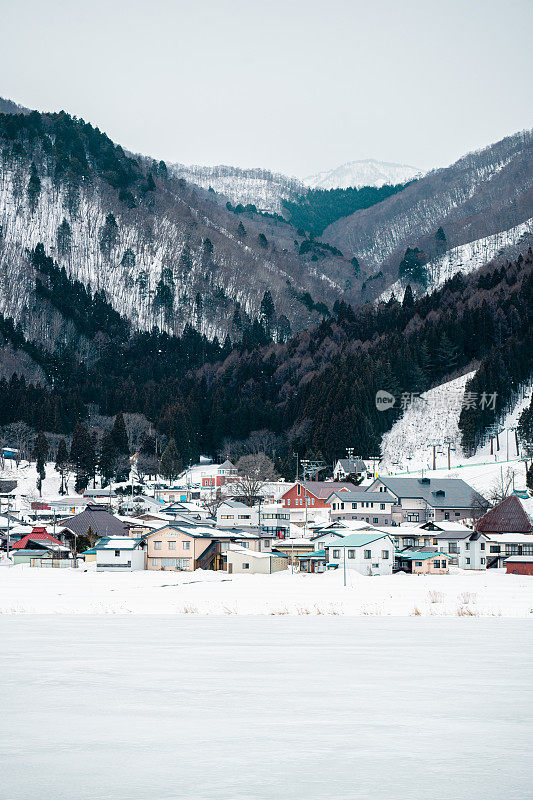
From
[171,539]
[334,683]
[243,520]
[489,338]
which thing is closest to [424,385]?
[489,338]

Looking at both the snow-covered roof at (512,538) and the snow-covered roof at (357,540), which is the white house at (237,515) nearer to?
the snow-covered roof at (357,540)

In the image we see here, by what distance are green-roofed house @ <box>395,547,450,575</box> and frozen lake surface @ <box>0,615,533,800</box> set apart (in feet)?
157

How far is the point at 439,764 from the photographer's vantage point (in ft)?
35.2

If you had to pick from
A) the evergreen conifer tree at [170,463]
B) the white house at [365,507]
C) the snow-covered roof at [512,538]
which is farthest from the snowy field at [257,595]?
the evergreen conifer tree at [170,463]

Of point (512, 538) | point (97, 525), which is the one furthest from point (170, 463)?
point (512, 538)

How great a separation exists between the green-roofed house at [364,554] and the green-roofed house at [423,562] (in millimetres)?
2342

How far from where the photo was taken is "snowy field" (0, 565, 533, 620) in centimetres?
3150

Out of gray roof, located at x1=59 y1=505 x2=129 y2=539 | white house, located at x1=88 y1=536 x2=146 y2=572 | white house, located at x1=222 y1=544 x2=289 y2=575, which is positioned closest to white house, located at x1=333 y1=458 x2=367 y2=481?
gray roof, located at x1=59 y1=505 x2=129 y2=539

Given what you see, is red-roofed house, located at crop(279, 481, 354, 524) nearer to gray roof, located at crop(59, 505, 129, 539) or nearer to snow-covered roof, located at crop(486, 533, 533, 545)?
gray roof, located at crop(59, 505, 129, 539)

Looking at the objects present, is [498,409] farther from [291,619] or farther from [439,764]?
[439,764]

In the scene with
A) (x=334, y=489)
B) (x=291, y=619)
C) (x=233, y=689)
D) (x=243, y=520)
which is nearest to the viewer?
(x=233, y=689)

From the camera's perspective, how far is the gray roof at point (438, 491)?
100500 mm

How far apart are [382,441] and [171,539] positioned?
74822 mm

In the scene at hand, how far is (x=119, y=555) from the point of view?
224 ft
